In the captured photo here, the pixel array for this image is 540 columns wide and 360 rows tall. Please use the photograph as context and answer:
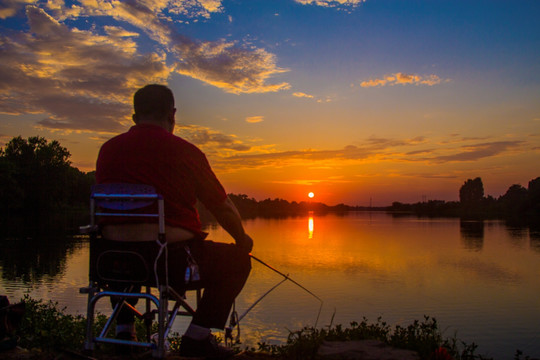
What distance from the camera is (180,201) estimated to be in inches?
119

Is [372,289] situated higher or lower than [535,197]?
lower

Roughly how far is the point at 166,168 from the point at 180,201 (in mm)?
248

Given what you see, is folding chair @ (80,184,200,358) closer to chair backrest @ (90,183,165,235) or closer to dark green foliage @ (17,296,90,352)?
chair backrest @ (90,183,165,235)

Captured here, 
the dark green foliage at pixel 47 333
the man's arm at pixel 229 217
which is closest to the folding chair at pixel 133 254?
the man's arm at pixel 229 217

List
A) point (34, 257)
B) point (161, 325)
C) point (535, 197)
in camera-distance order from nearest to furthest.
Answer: point (161, 325) < point (34, 257) < point (535, 197)

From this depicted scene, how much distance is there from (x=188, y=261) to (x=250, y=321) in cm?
865

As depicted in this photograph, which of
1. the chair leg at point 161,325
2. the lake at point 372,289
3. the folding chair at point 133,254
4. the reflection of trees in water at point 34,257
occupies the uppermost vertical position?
the folding chair at point 133,254

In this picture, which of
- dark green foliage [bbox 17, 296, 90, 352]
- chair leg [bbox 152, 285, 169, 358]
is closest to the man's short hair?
chair leg [bbox 152, 285, 169, 358]

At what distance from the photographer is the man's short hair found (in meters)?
3.16

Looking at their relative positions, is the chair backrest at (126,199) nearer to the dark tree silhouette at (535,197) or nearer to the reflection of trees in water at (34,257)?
the reflection of trees in water at (34,257)

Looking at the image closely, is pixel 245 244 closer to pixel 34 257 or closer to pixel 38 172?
pixel 34 257

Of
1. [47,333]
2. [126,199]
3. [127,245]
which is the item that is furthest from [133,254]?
[47,333]

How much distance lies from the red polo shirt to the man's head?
89 mm

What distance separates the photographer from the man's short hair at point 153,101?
3.16 m
